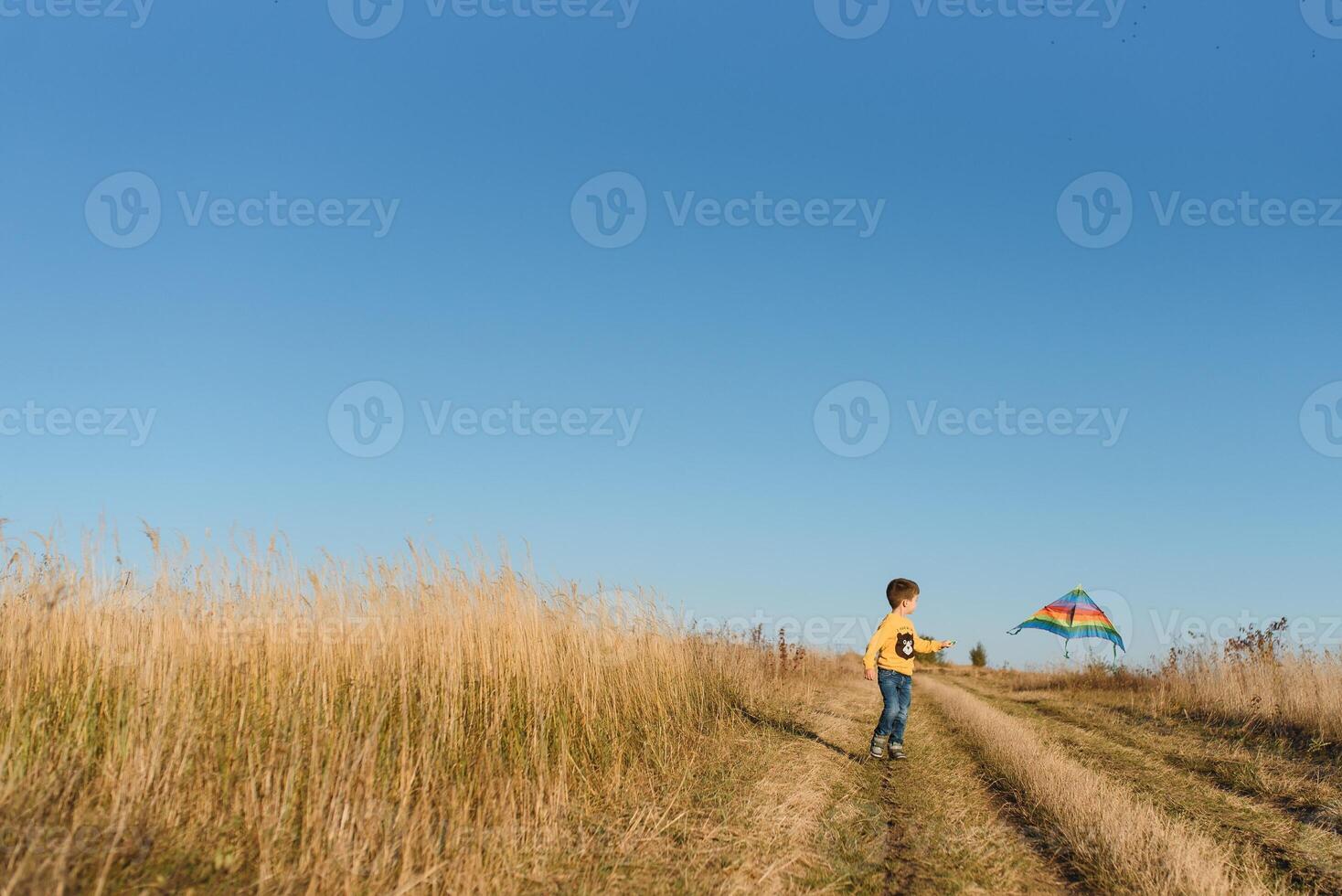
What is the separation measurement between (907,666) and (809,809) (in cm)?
361

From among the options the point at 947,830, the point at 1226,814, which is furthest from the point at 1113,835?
the point at 1226,814

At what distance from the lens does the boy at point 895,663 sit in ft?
28.8

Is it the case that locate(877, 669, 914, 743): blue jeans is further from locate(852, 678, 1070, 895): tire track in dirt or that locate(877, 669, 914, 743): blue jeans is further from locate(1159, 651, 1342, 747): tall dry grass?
locate(1159, 651, 1342, 747): tall dry grass

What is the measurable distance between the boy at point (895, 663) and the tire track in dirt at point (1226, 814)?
6.54 feet

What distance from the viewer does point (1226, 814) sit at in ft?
22.4

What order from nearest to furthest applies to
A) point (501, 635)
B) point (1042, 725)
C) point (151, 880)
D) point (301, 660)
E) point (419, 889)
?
point (151, 880) → point (419, 889) → point (301, 660) → point (501, 635) → point (1042, 725)

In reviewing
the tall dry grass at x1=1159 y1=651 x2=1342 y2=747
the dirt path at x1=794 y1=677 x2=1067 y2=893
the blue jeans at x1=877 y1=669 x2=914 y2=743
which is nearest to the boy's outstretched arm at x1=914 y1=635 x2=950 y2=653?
the blue jeans at x1=877 y1=669 x2=914 y2=743

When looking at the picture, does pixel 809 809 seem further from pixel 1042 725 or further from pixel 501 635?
pixel 1042 725

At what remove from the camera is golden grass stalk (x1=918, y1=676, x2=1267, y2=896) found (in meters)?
4.46

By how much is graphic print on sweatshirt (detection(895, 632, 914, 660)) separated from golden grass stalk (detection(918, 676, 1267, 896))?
4.18 ft

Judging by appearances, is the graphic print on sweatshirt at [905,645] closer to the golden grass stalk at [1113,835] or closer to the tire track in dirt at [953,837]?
the tire track in dirt at [953,837]

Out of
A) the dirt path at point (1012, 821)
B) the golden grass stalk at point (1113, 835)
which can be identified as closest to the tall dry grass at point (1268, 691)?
the dirt path at point (1012, 821)

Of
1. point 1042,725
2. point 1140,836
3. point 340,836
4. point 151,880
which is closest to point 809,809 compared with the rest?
point 1140,836

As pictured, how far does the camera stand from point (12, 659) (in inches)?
199
